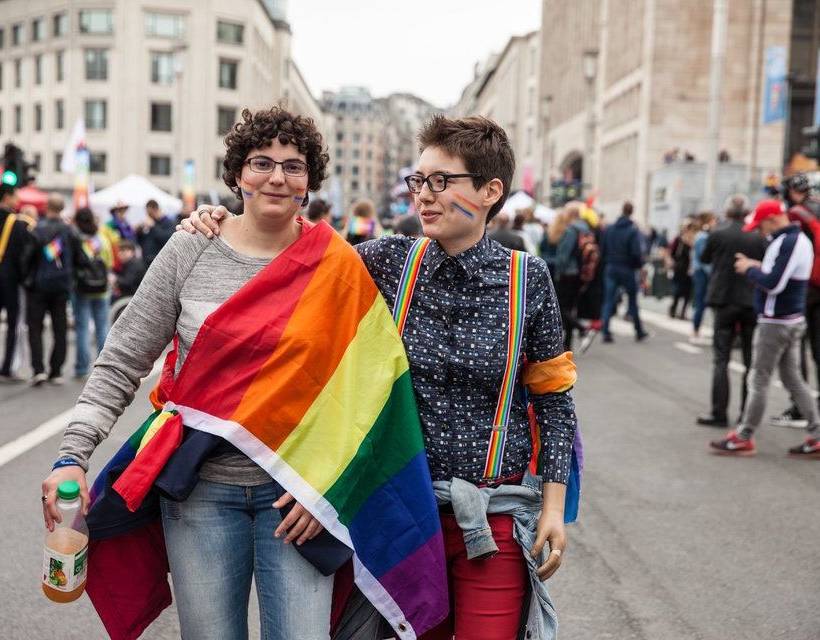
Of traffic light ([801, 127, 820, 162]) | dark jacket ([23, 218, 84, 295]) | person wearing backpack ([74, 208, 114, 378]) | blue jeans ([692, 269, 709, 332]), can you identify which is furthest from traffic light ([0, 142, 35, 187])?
traffic light ([801, 127, 820, 162])

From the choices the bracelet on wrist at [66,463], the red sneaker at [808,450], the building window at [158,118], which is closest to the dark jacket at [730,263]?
the red sneaker at [808,450]

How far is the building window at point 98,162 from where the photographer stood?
63.5 metres

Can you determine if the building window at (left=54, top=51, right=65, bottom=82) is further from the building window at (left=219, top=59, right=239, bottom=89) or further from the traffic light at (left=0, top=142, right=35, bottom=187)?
the traffic light at (left=0, top=142, right=35, bottom=187)

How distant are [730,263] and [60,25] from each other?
64659mm

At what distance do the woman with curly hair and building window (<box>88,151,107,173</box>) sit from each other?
210 ft

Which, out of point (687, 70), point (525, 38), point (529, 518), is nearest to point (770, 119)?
point (687, 70)

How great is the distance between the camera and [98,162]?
63688 millimetres

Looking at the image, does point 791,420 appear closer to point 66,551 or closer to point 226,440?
point 226,440

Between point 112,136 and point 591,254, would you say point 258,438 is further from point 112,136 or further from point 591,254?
point 112,136

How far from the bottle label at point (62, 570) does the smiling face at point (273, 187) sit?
93 centimetres

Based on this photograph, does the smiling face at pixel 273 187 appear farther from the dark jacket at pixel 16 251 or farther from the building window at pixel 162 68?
the building window at pixel 162 68

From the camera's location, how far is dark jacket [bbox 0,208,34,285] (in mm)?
11062

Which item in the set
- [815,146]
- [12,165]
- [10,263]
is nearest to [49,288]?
[10,263]

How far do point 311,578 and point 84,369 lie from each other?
31.6 ft
